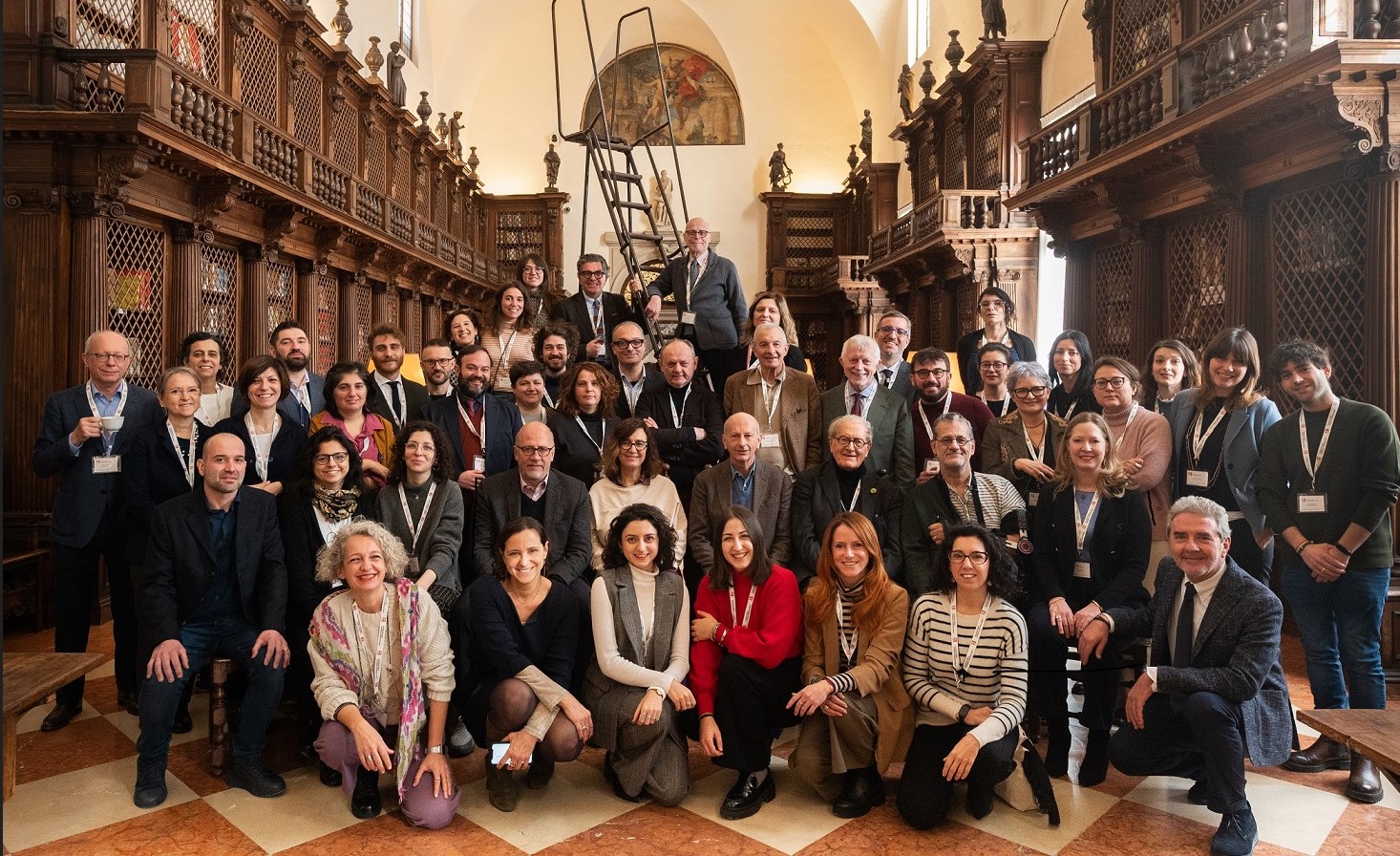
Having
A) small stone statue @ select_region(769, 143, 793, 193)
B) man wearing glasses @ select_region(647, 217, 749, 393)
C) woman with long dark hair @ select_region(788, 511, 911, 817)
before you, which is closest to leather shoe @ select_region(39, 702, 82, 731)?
woman with long dark hair @ select_region(788, 511, 911, 817)

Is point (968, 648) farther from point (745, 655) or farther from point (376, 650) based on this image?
point (376, 650)

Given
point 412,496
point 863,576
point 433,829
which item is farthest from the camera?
point 412,496

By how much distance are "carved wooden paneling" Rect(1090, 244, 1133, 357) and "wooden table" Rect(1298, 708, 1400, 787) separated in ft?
18.6

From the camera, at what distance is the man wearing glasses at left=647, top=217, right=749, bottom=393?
5.67 meters

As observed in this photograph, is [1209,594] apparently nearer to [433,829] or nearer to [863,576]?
[863,576]

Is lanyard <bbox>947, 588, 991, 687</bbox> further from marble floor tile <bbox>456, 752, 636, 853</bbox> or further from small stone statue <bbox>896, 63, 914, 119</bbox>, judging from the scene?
small stone statue <bbox>896, 63, 914, 119</bbox>

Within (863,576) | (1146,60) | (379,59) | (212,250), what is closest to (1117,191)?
(1146,60)

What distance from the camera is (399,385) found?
4.85m

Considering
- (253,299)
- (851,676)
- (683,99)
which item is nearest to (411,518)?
(851,676)

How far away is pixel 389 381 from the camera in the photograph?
4.82m

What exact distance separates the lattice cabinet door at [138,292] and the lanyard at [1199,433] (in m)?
6.61

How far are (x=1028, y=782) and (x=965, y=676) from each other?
0.42m

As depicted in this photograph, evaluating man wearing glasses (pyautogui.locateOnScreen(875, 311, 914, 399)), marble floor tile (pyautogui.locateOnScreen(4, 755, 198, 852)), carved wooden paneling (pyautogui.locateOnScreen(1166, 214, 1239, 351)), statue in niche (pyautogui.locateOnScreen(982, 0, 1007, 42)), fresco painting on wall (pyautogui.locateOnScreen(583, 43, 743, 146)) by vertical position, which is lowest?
marble floor tile (pyautogui.locateOnScreen(4, 755, 198, 852))

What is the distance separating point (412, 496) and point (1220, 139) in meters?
5.52
